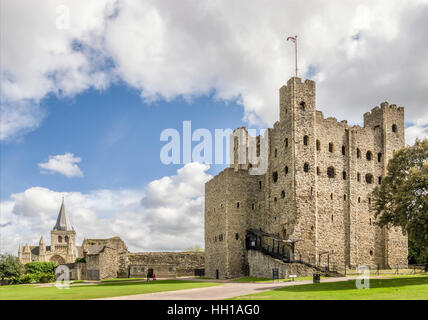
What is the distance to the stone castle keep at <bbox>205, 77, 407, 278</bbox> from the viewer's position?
44.1 meters

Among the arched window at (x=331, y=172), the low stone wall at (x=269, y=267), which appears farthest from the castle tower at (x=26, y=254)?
the arched window at (x=331, y=172)

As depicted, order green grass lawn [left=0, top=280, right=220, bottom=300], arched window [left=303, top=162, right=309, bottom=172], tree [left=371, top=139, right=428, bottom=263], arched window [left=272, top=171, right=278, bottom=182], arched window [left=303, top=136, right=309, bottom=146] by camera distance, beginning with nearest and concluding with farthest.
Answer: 1. green grass lawn [left=0, top=280, right=220, bottom=300]
2. tree [left=371, top=139, right=428, bottom=263]
3. arched window [left=303, top=162, right=309, bottom=172]
4. arched window [left=303, top=136, right=309, bottom=146]
5. arched window [left=272, top=171, right=278, bottom=182]

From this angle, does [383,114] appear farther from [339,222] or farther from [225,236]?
[225,236]

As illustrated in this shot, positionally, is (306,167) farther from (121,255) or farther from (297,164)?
(121,255)

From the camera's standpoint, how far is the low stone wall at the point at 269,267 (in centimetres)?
3806

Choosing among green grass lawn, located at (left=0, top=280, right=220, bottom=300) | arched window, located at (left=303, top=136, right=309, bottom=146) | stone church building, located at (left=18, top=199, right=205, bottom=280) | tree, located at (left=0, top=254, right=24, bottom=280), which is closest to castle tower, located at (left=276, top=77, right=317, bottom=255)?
arched window, located at (left=303, top=136, right=309, bottom=146)

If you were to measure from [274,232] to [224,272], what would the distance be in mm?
6663

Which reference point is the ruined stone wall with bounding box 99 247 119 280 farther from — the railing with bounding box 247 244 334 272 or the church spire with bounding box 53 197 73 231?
the church spire with bounding box 53 197 73 231

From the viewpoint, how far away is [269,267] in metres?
40.5

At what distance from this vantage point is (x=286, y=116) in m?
46.5

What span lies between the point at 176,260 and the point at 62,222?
262 feet
